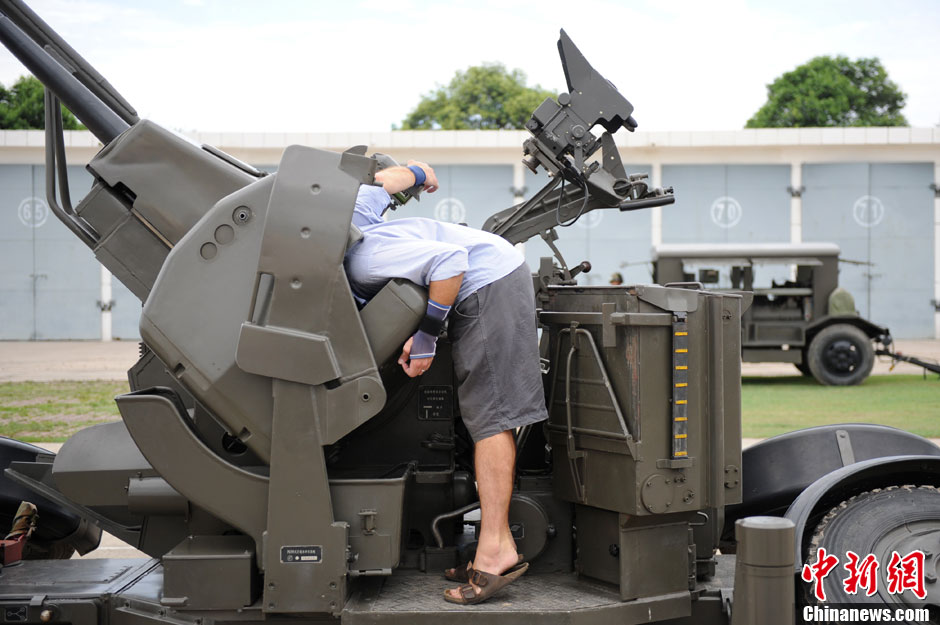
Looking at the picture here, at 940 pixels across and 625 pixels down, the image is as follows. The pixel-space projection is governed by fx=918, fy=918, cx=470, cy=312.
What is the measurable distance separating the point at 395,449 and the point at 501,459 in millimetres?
608

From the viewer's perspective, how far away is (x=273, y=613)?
10.8 ft

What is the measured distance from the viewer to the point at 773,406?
1242 centimetres

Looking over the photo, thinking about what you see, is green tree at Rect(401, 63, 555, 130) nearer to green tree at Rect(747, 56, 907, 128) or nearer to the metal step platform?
green tree at Rect(747, 56, 907, 128)

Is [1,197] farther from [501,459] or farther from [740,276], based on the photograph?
[501,459]

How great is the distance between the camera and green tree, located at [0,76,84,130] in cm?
3722

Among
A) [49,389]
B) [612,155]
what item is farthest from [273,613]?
[49,389]

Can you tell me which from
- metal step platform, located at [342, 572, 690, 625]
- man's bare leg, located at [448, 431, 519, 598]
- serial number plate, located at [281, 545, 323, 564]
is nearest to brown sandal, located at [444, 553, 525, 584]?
metal step platform, located at [342, 572, 690, 625]

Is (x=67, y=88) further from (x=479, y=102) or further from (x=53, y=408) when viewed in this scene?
(x=479, y=102)

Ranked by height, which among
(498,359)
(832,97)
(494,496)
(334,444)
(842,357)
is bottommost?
(842,357)

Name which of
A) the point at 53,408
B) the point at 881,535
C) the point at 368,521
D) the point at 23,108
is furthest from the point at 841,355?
the point at 23,108

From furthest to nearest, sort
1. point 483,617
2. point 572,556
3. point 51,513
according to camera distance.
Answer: point 51,513, point 572,556, point 483,617

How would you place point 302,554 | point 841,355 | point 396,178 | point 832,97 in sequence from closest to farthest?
point 302,554, point 396,178, point 841,355, point 832,97

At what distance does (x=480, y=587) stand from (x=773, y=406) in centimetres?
1001

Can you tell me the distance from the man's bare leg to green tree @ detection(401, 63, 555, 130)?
162ft
